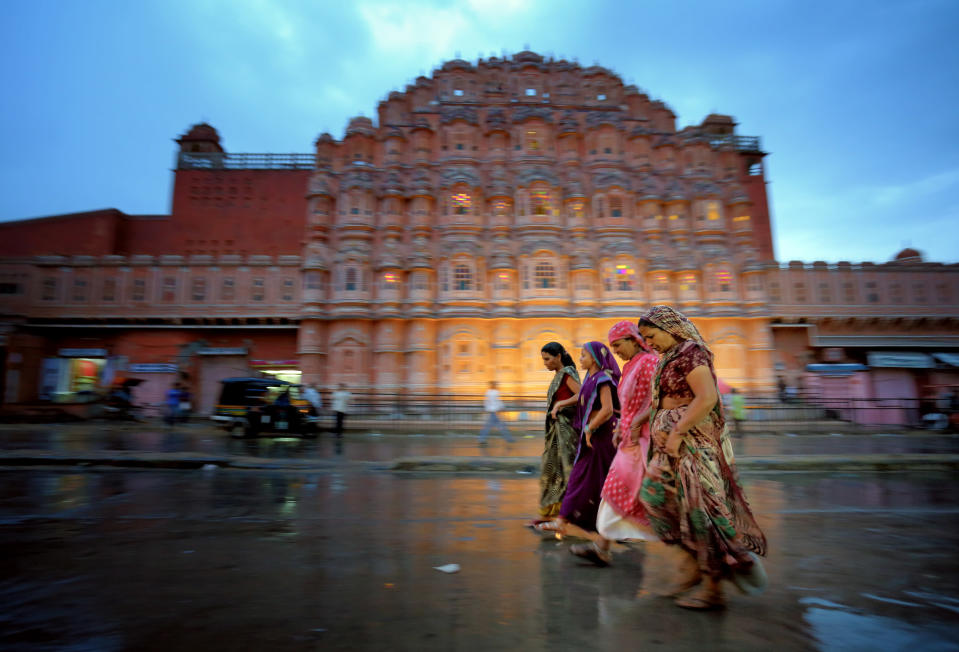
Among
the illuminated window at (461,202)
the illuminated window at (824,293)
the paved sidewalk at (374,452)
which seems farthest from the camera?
the illuminated window at (824,293)

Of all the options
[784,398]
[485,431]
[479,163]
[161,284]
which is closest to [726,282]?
[784,398]

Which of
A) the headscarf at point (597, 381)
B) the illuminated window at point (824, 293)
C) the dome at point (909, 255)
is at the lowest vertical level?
the headscarf at point (597, 381)

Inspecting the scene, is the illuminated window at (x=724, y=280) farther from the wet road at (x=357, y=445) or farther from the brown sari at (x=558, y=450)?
the brown sari at (x=558, y=450)

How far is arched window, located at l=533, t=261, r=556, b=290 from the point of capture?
25906 mm

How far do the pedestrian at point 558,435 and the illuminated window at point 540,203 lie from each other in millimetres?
23732

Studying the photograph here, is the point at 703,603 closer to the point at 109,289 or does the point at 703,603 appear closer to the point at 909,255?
the point at 109,289

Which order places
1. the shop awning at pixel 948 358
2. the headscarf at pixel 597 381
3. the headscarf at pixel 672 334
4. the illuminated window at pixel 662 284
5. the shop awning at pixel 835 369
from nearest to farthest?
the headscarf at pixel 672 334, the headscarf at pixel 597 381, the shop awning at pixel 835 369, the shop awning at pixel 948 358, the illuminated window at pixel 662 284

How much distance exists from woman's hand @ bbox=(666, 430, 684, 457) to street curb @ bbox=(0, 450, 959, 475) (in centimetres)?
538

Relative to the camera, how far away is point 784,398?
74.8 ft

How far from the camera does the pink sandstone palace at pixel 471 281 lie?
25.6 metres

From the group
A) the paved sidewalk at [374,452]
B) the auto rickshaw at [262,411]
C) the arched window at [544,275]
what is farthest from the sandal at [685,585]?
the arched window at [544,275]

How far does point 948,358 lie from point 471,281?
2600 cm

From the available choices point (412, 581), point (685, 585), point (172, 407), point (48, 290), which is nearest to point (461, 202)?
point (172, 407)

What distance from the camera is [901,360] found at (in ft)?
86.7
